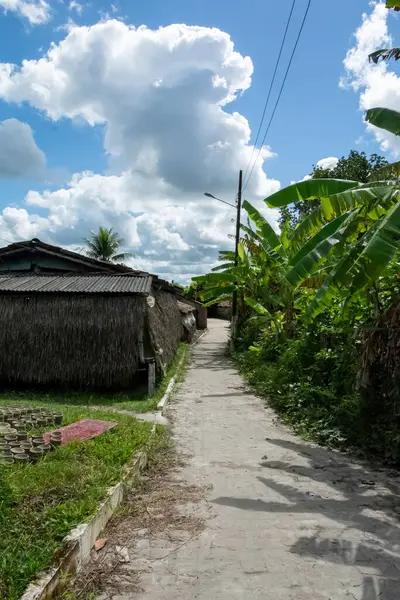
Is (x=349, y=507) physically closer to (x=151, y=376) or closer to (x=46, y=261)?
(x=151, y=376)

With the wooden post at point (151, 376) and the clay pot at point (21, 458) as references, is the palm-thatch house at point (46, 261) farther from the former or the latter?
the clay pot at point (21, 458)

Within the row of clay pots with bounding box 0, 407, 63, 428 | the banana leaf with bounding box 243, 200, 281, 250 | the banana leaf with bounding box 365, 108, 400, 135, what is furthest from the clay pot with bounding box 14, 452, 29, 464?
the banana leaf with bounding box 243, 200, 281, 250

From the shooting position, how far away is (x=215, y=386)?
14141 mm

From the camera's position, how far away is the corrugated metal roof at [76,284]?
459 inches

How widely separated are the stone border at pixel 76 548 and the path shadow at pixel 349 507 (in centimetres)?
114

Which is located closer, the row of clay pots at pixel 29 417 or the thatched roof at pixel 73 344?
the row of clay pots at pixel 29 417

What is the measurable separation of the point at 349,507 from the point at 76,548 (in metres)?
2.92

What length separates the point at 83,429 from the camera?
23.0ft

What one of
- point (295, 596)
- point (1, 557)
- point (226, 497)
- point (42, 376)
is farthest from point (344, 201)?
point (42, 376)

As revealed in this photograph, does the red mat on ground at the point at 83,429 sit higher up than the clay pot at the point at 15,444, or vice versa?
the clay pot at the point at 15,444

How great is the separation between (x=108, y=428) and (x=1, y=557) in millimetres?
3895

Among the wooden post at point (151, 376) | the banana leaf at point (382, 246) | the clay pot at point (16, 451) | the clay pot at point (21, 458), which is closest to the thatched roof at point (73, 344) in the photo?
the wooden post at point (151, 376)

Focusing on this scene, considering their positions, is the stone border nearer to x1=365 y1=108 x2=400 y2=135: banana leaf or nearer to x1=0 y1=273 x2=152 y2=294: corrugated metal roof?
x1=365 y1=108 x2=400 y2=135: banana leaf

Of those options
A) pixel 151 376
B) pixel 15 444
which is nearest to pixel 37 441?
pixel 15 444
